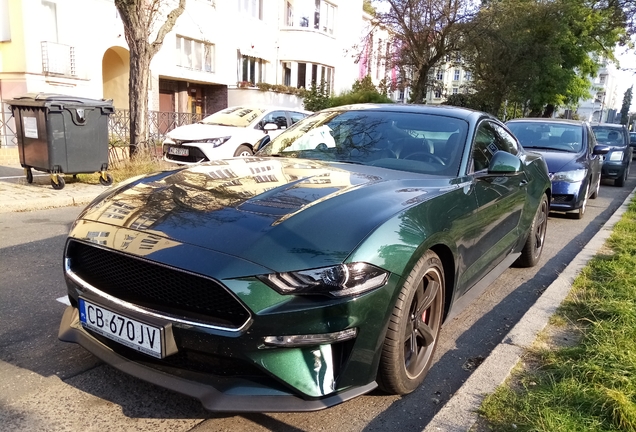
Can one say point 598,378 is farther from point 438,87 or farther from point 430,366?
point 438,87

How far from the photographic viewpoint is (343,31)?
100 feet

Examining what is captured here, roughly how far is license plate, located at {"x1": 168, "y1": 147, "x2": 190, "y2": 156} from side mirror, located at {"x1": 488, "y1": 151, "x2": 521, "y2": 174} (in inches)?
301

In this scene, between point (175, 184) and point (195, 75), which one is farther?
point (195, 75)

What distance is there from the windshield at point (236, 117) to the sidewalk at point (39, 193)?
338 cm

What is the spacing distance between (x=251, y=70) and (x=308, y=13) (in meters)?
5.03

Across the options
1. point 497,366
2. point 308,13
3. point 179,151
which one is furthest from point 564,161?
point 308,13

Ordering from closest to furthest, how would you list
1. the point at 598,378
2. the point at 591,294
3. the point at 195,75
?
the point at 598,378 < the point at 591,294 < the point at 195,75

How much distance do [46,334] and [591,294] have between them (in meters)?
4.06

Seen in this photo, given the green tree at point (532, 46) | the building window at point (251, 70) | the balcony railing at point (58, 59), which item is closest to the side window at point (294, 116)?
the balcony railing at point (58, 59)

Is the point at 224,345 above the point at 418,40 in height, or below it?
below

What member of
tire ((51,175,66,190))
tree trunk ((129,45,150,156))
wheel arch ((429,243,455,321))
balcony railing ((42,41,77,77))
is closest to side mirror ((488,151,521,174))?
wheel arch ((429,243,455,321))

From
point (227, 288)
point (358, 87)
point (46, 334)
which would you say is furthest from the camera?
point (358, 87)

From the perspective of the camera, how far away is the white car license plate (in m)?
2.21

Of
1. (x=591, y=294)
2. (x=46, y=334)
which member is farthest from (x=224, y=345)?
(x=591, y=294)
